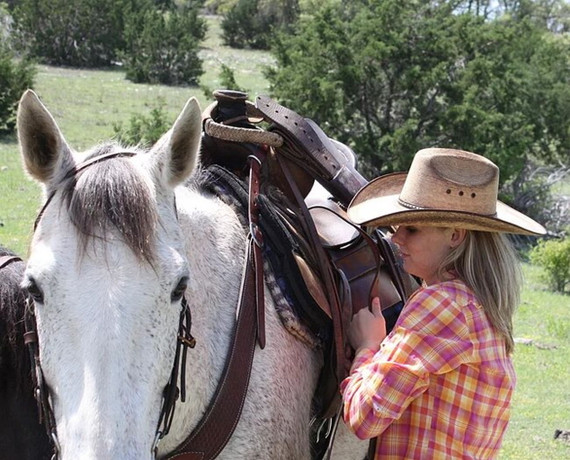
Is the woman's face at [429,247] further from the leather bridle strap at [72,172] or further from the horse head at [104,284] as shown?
the leather bridle strap at [72,172]

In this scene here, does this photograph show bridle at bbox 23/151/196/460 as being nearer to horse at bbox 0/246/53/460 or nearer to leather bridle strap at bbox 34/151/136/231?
leather bridle strap at bbox 34/151/136/231

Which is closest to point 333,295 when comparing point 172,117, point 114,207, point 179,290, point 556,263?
point 179,290

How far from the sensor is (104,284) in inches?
75.9

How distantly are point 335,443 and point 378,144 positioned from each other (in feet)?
39.2

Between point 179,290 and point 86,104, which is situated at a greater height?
point 179,290

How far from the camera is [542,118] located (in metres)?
17.3

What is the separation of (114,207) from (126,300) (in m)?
0.25

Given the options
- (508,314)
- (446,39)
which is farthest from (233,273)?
(446,39)

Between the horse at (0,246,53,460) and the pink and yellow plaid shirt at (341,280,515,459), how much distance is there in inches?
43.1

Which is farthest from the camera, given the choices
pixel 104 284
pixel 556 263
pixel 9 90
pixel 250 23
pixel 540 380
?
pixel 250 23

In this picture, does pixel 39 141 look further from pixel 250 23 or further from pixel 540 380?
pixel 250 23

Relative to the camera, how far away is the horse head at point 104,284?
186cm

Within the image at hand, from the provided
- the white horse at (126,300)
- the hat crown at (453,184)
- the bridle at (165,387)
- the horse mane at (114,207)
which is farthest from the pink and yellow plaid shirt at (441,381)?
the horse mane at (114,207)

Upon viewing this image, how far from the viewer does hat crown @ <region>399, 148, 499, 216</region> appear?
2393 millimetres
